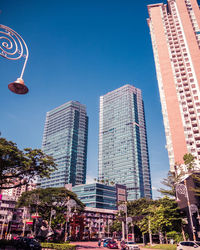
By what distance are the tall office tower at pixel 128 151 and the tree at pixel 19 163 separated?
145 metres

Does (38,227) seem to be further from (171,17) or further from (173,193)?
(171,17)

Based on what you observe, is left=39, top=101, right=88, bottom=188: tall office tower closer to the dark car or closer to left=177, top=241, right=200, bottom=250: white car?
the dark car

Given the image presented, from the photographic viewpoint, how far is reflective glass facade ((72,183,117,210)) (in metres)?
130

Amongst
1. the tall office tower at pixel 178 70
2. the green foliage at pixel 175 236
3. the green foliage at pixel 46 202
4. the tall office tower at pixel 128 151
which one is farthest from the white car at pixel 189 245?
the tall office tower at pixel 128 151

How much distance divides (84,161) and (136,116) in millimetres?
65057

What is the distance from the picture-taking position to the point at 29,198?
162 feet

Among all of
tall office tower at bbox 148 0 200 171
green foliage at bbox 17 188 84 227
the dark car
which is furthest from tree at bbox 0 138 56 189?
tall office tower at bbox 148 0 200 171

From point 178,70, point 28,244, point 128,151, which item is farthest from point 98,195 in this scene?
point 28,244

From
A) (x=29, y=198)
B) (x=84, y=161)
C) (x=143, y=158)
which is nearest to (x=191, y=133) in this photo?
(x=29, y=198)

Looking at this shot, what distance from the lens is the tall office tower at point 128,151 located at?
16538 cm

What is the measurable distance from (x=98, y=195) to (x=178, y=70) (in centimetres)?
9010

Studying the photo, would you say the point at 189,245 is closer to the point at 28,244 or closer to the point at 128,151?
the point at 28,244

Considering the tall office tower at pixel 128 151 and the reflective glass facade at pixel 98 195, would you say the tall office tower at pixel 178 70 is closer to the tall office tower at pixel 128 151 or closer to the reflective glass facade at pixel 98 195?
the reflective glass facade at pixel 98 195

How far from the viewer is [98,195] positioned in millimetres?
131000
